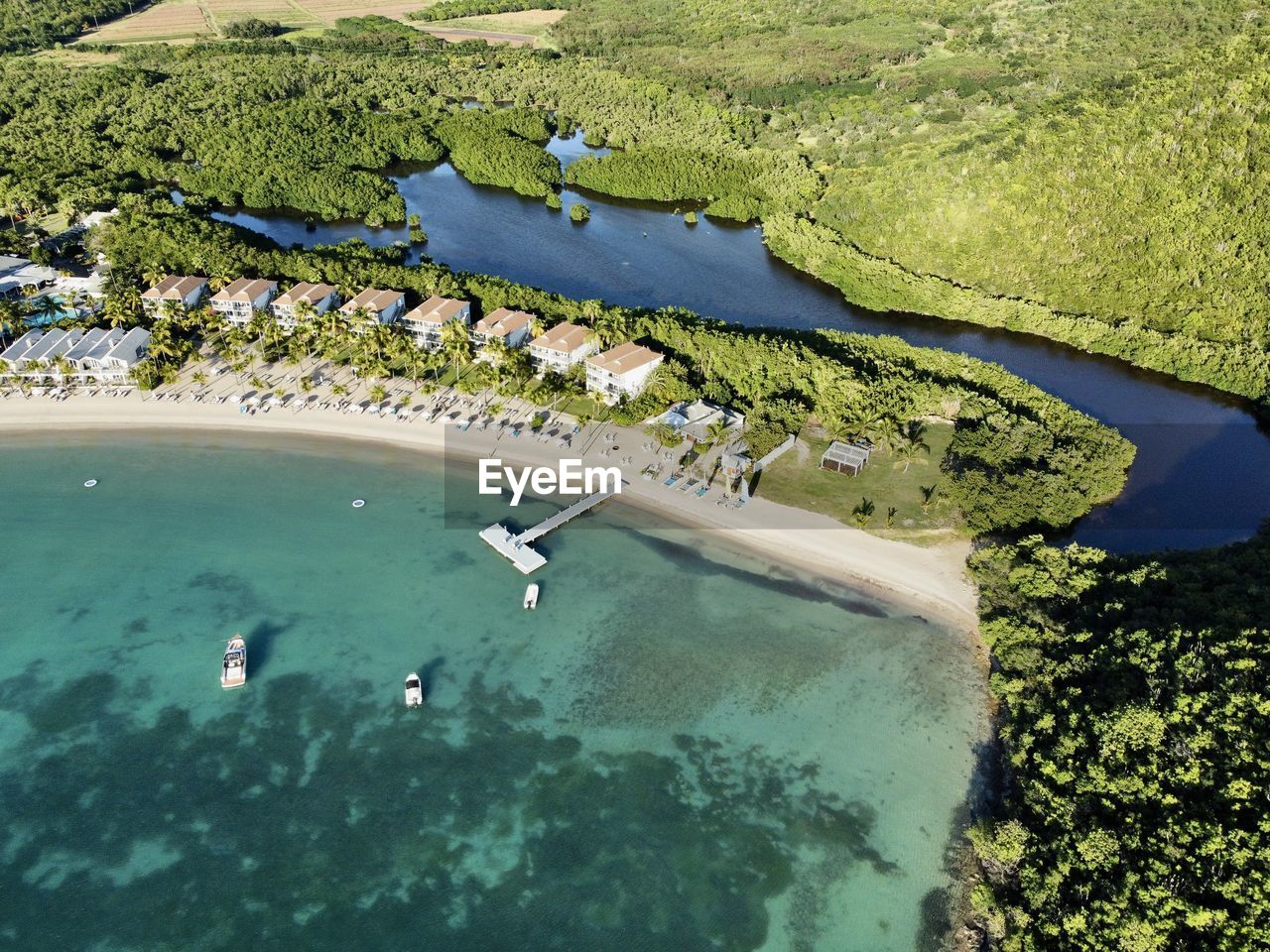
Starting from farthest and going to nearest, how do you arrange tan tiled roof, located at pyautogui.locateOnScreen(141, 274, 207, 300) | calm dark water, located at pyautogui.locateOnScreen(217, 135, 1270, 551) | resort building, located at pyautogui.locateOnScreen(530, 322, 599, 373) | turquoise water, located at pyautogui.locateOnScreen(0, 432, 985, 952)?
1. tan tiled roof, located at pyautogui.locateOnScreen(141, 274, 207, 300)
2. resort building, located at pyautogui.locateOnScreen(530, 322, 599, 373)
3. calm dark water, located at pyautogui.locateOnScreen(217, 135, 1270, 551)
4. turquoise water, located at pyautogui.locateOnScreen(0, 432, 985, 952)

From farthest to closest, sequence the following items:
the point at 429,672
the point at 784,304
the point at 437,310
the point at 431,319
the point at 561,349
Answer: the point at 784,304
the point at 437,310
the point at 431,319
the point at 561,349
the point at 429,672

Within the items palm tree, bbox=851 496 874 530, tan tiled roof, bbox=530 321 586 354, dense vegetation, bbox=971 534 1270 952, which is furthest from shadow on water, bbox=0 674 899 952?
tan tiled roof, bbox=530 321 586 354

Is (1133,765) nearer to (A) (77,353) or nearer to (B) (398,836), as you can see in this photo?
(B) (398,836)

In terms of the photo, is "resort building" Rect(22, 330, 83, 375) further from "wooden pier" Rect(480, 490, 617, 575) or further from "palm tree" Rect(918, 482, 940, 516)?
"palm tree" Rect(918, 482, 940, 516)

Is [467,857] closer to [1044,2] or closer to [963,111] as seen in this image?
[963,111]

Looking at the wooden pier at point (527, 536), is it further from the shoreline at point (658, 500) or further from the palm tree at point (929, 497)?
the palm tree at point (929, 497)

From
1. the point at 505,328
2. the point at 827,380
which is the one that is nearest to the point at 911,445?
the point at 827,380
